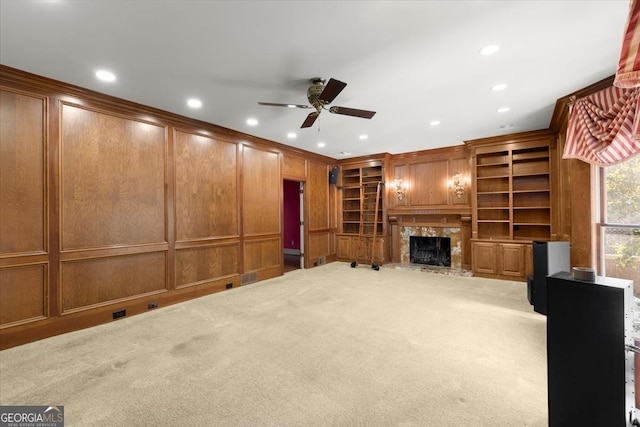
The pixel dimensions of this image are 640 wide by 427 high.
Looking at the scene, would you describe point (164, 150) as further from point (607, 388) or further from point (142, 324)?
point (607, 388)

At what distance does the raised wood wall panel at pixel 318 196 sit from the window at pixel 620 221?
5037mm

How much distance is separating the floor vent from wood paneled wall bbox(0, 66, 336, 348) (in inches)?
0.9

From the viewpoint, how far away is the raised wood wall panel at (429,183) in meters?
6.42

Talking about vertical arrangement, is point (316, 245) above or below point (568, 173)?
below

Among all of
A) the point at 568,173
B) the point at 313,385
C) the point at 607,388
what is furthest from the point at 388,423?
the point at 568,173

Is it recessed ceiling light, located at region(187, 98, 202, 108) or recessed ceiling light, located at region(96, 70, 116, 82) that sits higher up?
recessed ceiling light, located at region(187, 98, 202, 108)

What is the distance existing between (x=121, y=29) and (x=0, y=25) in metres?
0.88

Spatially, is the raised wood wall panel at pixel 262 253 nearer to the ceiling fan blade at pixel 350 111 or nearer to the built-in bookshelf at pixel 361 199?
the built-in bookshelf at pixel 361 199

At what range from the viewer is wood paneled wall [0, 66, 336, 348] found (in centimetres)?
290

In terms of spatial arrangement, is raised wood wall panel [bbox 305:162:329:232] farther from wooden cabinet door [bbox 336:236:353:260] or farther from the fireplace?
the fireplace

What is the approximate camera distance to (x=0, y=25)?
2146 millimetres

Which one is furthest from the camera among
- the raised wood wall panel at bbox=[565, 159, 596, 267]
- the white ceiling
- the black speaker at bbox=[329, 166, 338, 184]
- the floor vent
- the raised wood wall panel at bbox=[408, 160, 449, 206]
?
the black speaker at bbox=[329, 166, 338, 184]

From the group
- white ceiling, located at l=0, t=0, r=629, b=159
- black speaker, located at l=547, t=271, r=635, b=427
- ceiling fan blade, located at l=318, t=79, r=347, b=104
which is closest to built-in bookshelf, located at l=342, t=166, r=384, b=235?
white ceiling, located at l=0, t=0, r=629, b=159

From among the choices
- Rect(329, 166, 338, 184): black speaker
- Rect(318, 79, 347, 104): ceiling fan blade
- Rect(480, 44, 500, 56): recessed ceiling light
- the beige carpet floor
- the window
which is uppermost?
Rect(480, 44, 500, 56): recessed ceiling light
